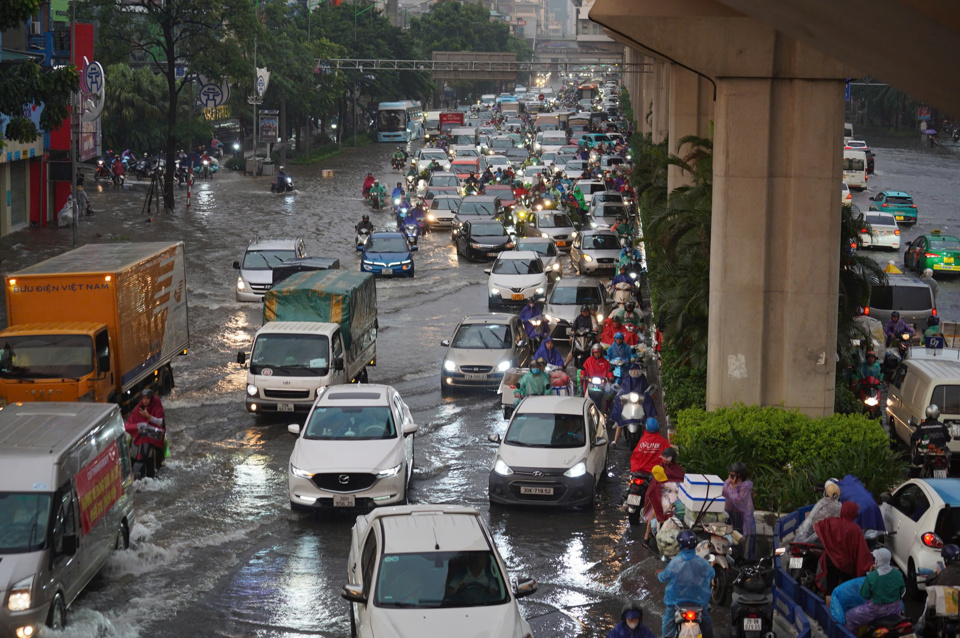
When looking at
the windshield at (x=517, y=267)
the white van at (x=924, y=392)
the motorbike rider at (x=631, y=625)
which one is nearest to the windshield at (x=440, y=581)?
the motorbike rider at (x=631, y=625)

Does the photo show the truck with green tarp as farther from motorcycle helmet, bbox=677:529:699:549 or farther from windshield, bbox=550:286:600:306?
motorcycle helmet, bbox=677:529:699:549

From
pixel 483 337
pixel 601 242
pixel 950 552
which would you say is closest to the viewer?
pixel 950 552

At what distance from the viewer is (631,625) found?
9.80 m

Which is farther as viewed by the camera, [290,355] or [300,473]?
[290,355]

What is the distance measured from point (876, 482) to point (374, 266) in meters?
24.7

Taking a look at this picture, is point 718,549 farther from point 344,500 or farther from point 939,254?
point 939,254

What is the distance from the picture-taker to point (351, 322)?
76.5 feet

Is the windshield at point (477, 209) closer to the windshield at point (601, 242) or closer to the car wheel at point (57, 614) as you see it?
the windshield at point (601, 242)

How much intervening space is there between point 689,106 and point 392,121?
67.4 m

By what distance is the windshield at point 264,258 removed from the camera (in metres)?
34.1

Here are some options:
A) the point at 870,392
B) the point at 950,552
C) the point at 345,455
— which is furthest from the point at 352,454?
the point at 870,392

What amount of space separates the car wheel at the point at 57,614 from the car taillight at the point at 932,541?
8.50 m

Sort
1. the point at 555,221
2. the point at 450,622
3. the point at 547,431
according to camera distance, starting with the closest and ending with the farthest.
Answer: the point at 450,622 → the point at 547,431 → the point at 555,221

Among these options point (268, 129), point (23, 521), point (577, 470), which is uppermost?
point (268, 129)
